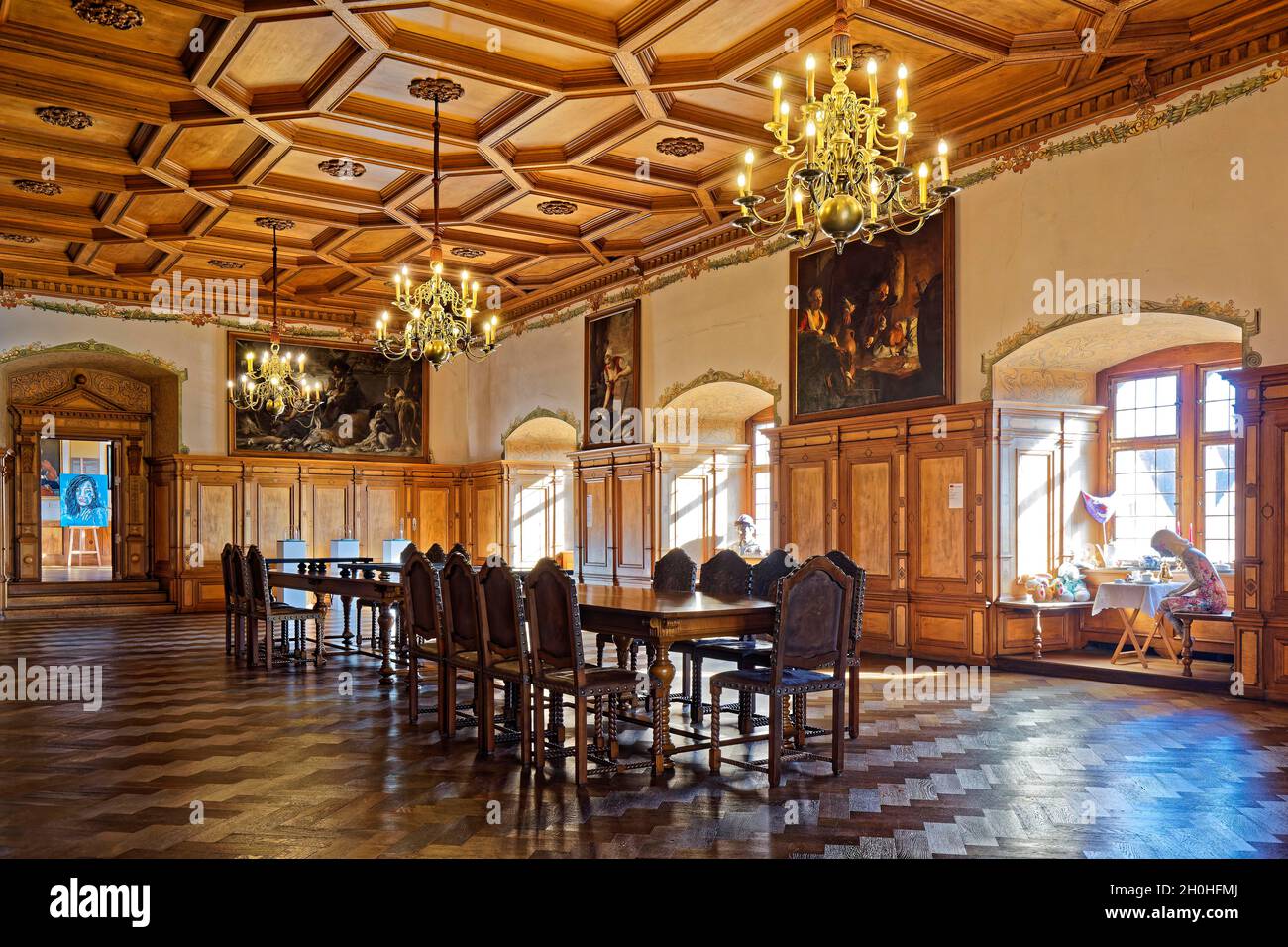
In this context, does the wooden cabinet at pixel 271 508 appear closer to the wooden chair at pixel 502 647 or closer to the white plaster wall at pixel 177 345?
the white plaster wall at pixel 177 345

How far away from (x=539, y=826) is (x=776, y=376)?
24.9ft

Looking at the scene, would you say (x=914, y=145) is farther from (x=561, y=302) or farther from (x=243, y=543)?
(x=243, y=543)

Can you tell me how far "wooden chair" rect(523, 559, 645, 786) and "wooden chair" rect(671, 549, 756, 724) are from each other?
0.89m

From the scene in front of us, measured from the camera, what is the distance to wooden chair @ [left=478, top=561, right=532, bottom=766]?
547cm

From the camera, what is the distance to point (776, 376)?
1130cm

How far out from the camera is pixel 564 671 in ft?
17.7

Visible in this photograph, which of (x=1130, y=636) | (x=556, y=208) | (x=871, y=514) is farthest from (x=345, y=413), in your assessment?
(x=1130, y=636)

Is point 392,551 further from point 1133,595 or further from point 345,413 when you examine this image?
point 1133,595

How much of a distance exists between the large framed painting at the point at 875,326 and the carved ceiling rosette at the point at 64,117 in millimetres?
6821

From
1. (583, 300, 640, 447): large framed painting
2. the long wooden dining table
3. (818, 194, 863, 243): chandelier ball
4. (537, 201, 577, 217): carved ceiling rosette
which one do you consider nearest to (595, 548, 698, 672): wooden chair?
the long wooden dining table

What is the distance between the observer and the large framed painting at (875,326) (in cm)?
951

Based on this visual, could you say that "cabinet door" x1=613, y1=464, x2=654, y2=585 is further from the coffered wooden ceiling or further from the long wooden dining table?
the long wooden dining table

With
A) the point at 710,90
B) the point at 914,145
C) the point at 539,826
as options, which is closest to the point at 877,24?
the point at 710,90

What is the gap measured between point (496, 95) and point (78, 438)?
35.8 feet
